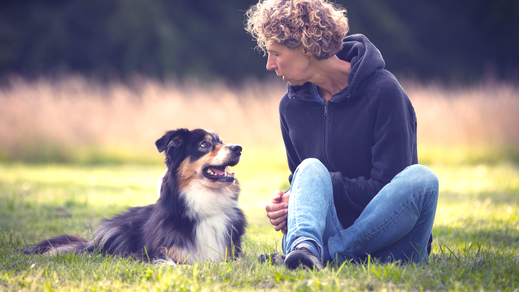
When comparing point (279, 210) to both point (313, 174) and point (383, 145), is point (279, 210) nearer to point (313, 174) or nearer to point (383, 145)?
point (313, 174)

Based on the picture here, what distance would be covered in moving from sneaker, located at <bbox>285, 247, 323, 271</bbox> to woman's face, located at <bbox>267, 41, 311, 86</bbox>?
3.60 ft

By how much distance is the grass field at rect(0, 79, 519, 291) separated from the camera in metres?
2.21

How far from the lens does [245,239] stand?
361 centimetres

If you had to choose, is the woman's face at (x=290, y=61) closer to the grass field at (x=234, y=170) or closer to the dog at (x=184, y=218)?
the dog at (x=184, y=218)

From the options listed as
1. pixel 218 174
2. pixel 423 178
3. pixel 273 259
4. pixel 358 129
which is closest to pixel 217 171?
pixel 218 174

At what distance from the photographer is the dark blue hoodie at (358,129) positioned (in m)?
2.45

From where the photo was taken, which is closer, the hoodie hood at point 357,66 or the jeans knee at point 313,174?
the jeans knee at point 313,174

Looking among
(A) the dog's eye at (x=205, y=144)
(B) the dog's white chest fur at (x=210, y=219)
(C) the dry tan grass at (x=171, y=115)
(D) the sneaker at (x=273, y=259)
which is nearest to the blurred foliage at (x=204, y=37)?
(C) the dry tan grass at (x=171, y=115)

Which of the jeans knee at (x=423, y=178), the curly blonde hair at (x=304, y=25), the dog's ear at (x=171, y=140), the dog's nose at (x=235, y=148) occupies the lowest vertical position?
the jeans knee at (x=423, y=178)

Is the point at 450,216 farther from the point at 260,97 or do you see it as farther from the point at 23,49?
the point at 23,49

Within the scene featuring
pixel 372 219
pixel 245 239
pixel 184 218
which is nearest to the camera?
pixel 372 219

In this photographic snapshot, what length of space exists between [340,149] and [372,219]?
0.50 meters

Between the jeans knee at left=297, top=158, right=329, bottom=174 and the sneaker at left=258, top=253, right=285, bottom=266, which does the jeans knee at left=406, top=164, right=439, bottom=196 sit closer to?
the jeans knee at left=297, top=158, right=329, bottom=174

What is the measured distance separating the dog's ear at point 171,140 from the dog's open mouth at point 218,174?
28 centimetres
